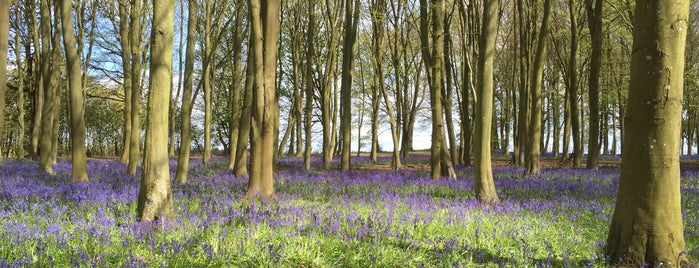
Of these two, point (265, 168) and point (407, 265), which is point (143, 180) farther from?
point (407, 265)

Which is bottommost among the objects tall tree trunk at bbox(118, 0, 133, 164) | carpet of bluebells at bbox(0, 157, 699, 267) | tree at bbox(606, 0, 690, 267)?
carpet of bluebells at bbox(0, 157, 699, 267)

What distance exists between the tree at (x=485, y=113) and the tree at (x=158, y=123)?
16.6 ft

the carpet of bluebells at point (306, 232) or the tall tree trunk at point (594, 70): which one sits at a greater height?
the tall tree trunk at point (594, 70)

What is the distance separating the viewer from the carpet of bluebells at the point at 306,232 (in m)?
4.16

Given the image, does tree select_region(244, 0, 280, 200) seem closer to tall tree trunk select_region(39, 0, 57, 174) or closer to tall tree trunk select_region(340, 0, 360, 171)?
tall tree trunk select_region(340, 0, 360, 171)

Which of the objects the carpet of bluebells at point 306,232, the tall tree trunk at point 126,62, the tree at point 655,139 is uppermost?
the tall tree trunk at point 126,62

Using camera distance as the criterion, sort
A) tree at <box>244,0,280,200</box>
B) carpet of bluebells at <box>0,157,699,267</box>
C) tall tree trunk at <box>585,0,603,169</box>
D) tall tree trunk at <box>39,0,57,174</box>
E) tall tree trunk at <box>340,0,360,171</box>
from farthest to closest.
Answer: tall tree trunk at <box>585,0,603,169</box> → tall tree trunk at <box>340,0,360,171</box> → tall tree trunk at <box>39,0,57,174</box> → tree at <box>244,0,280,200</box> → carpet of bluebells at <box>0,157,699,267</box>

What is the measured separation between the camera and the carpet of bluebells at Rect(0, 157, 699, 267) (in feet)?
13.7

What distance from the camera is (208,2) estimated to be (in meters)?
14.6

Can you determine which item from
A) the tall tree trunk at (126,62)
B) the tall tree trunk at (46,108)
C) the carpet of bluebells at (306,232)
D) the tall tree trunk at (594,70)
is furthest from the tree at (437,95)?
the tall tree trunk at (46,108)

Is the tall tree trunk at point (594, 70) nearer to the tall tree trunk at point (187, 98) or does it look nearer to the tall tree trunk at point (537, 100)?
the tall tree trunk at point (537, 100)

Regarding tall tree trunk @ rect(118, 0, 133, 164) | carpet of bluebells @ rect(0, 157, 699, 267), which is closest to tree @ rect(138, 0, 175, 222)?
carpet of bluebells @ rect(0, 157, 699, 267)

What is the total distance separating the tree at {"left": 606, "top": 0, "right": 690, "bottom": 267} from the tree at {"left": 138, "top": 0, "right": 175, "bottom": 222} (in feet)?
16.5

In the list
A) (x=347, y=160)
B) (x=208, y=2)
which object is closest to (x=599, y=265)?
(x=347, y=160)
